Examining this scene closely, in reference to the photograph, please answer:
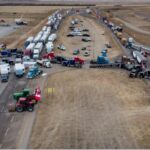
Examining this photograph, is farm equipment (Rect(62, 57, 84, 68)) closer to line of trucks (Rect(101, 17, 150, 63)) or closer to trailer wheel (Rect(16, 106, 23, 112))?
line of trucks (Rect(101, 17, 150, 63))

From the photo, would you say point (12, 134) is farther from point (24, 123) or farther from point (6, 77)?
point (6, 77)

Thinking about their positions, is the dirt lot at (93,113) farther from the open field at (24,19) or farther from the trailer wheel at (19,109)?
the open field at (24,19)

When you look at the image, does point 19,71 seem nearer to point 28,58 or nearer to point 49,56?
point 28,58

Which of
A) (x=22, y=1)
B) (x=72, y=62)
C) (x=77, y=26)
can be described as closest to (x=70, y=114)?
(x=72, y=62)

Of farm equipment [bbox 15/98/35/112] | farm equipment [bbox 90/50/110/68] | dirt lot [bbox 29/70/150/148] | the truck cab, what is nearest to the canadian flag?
dirt lot [bbox 29/70/150/148]

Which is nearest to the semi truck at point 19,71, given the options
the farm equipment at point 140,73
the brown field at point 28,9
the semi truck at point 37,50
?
the semi truck at point 37,50
